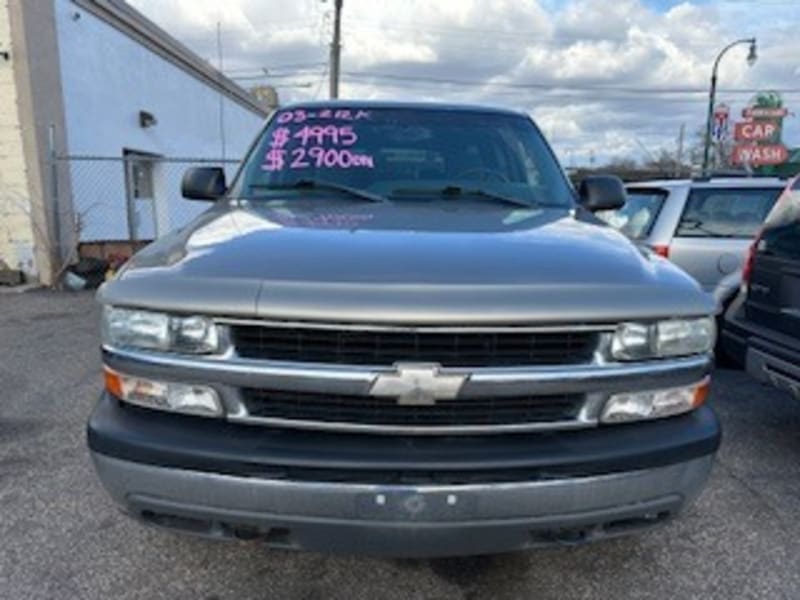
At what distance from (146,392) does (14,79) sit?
8.93 m

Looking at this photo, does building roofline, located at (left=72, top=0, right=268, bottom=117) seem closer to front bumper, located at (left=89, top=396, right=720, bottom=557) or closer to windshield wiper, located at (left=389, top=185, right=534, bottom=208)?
windshield wiper, located at (left=389, top=185, right=534, bottom=208)

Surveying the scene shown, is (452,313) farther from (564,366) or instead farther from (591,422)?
(591,422)

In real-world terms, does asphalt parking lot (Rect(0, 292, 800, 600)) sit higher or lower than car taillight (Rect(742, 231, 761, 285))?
lower

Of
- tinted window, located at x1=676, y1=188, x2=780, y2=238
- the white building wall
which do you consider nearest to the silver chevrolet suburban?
tinted window, located at x1=676, y1=188, x2=780, y2=238

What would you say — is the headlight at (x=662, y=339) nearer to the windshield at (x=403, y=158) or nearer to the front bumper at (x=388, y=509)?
the front bumper at (x=388, y=509)

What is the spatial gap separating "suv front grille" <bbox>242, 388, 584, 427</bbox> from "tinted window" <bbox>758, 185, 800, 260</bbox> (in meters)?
2.43

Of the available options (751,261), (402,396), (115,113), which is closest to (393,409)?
(402,396)

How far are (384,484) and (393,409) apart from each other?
0.73 feet

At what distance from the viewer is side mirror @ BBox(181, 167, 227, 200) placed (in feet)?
12.4

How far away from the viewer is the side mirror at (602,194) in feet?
12.3

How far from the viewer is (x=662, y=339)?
7.54ft

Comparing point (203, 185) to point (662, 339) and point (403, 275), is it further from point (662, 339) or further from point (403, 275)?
point (662, 339)

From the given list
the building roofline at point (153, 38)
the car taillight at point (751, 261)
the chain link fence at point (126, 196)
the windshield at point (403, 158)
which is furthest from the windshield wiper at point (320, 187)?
the building roofline at point (153, 38)

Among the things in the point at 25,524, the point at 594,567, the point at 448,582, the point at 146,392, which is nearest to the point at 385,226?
the point at 146,392
